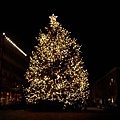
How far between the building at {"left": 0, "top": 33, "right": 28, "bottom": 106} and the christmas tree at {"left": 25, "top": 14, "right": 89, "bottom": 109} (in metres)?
25.6

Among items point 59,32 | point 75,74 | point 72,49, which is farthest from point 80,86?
point 59,32

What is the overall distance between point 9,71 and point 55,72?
33.9m

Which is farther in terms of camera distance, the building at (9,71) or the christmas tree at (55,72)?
the building at (9,71)

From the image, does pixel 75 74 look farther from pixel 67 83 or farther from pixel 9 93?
pixel 9 93

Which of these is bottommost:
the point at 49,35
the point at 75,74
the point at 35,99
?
the point at 35,99

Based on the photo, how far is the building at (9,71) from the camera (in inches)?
2554

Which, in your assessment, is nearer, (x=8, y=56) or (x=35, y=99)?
(x=35, y=99)

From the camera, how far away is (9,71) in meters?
71.4

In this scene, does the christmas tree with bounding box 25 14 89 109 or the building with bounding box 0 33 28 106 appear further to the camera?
the building with bounding box 0 33 28 106

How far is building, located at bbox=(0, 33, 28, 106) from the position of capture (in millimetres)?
64863

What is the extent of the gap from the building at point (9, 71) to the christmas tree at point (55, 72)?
25559 mm

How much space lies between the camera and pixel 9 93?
234 ft

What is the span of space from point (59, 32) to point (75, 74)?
245 inches

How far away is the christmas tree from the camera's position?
1521 inches
